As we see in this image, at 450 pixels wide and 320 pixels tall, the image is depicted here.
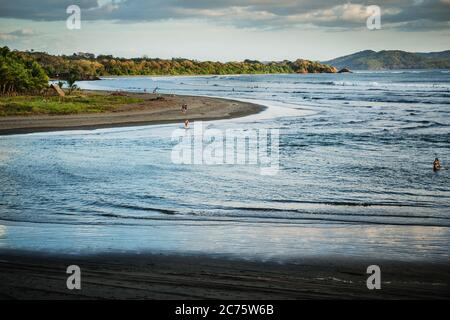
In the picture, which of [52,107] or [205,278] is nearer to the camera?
[205,278]

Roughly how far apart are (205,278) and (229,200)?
24.7 feet

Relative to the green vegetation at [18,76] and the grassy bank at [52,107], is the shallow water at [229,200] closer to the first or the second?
the grassy bank at [52,107]

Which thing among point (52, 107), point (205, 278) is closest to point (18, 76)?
point (52, 107)

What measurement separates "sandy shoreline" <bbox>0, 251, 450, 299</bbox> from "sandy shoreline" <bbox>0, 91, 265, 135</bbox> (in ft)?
95.3

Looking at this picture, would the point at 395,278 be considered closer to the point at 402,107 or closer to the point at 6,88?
the point at 402,107

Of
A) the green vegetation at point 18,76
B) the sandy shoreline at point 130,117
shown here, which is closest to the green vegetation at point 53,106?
the sandy shoreline at point 130,117

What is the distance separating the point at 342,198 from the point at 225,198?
3.90m

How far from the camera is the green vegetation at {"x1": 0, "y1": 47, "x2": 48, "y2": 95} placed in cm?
5932

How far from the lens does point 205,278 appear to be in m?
9.87

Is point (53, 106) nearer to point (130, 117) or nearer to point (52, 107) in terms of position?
A: point (52, 107)

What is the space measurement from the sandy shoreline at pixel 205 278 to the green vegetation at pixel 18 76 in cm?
5210

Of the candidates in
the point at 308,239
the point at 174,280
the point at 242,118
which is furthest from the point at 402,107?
the point at 174,280

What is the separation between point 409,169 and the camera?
23.4 m

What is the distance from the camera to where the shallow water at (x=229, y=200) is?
12484 millimetres
